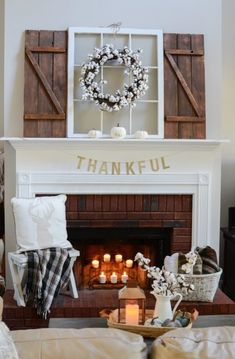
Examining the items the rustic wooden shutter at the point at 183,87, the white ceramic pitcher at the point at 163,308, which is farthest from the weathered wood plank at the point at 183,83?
the white ceramic pitcher at the point at 163,308

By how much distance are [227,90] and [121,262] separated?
1.98m

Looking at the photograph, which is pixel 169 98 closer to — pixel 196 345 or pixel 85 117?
pixel 85 117

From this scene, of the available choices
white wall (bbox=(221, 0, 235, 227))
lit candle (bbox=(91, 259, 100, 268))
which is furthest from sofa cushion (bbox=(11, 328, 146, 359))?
white wall (bbox=(221, 0, 235, 227))

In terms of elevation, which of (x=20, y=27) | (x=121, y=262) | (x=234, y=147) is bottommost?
(x=121, y=262)

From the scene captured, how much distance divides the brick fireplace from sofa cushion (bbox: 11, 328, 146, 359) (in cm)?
265

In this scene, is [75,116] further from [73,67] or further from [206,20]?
[206,20]

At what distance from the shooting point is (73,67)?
4.23 metres

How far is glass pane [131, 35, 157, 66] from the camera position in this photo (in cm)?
432

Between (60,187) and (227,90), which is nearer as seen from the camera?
(60,187)

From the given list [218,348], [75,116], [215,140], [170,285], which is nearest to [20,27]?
[75,116]

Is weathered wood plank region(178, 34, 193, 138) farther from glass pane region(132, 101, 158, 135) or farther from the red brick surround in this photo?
the red brick surround

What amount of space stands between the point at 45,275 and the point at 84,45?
1949 mm

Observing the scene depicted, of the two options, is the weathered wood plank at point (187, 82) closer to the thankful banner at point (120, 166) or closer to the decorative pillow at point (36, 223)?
the thankful banner at point (120, 166)

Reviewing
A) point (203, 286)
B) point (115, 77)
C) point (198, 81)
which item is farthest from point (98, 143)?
point (203, 286)
